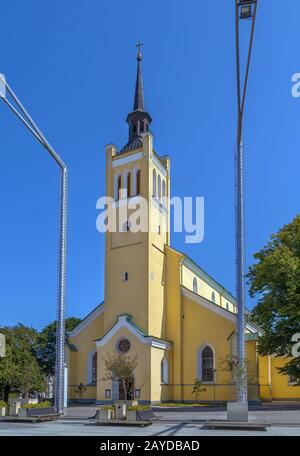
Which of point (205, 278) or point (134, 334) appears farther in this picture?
point (205, 278)

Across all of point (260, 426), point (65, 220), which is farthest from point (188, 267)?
point (260, 426)

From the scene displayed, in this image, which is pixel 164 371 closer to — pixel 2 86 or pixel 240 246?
pixel 240 246

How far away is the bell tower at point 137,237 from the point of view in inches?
1567

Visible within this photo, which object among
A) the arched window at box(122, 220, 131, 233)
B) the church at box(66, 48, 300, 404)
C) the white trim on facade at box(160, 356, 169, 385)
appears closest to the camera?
the church at box(66, 48, 300, 404)

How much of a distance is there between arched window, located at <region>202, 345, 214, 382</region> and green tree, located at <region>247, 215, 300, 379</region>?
486 cm

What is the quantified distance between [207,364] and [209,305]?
4.37 meters

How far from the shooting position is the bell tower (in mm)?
39812

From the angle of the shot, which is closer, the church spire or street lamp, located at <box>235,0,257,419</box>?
street lamp, located at <box>235,0,257,419</box>

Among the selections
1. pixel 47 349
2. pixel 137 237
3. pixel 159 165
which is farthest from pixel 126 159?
pixel 47 349

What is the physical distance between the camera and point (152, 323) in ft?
128

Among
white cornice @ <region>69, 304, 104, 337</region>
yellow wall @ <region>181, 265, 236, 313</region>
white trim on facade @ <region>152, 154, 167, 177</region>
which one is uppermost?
white trim on facade @ <region>152, 154, 167, 177</region>

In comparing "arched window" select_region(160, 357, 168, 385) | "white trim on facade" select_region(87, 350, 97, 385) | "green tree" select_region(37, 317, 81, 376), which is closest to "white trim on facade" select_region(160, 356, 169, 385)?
"arched window" select_region(160, 357, 168, 385)

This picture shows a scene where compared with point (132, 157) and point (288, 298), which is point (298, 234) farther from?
point (132, 157)

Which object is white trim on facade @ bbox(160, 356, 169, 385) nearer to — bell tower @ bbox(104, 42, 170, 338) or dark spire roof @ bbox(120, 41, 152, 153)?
bell tower @ bbox(104, 42, 170, 338)
